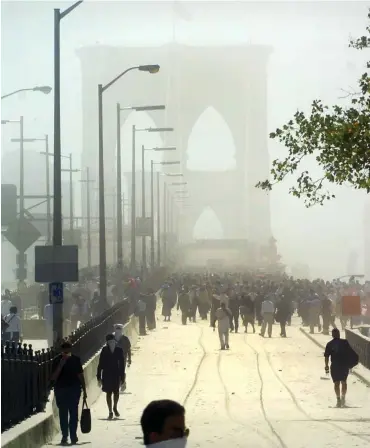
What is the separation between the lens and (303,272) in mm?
142250

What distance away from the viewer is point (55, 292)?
66.5 ft

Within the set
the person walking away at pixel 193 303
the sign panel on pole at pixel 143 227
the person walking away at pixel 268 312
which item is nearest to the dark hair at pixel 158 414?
the person walking away at pixel 268 312

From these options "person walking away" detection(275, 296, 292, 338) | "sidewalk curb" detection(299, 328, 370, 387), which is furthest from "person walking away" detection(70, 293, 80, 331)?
"sidewalk curb" detection(299, 328, 370, 387)

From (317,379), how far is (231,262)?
13085cm

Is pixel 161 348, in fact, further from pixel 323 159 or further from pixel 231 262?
pixel 231 262

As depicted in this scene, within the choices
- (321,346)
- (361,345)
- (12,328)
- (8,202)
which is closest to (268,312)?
(321,346)

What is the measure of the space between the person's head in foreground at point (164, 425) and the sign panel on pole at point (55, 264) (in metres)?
14.5

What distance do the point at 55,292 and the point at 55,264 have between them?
1.47 feet

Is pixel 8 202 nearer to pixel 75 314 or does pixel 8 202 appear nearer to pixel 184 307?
Answer: pixel 75 314

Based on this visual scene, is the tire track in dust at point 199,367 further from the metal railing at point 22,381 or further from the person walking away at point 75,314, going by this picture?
the metal railing at point 22,381

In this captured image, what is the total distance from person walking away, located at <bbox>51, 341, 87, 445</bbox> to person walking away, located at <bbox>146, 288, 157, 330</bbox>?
2428cm

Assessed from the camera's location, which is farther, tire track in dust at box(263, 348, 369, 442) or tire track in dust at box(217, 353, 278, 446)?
tire track in dust at box(263, 348, 369, 442)

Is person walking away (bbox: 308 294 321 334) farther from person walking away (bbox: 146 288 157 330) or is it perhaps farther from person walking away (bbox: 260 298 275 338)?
person walking away (bbox: 146 288 157 330)

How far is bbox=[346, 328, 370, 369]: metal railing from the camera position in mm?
27305
